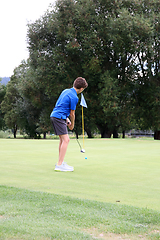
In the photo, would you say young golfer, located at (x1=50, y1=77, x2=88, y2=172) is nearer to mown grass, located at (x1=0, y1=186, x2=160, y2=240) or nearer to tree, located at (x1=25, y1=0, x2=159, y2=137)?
mown grass, located at (x1=0, y1=186, x2=160, y2=240)

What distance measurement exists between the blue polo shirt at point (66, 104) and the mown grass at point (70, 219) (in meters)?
3.25

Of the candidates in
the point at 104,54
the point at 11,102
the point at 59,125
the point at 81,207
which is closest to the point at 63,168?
the point at 59,125

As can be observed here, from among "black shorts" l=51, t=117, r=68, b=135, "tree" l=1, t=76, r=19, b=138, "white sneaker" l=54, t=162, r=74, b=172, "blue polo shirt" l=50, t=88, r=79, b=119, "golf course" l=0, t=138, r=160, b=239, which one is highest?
"tree" l=1, t=76, r=19, b=138

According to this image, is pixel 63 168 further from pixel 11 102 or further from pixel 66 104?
pixel 11 102

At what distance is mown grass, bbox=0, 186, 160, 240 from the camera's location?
2.77 meters

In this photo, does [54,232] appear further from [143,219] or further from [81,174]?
[81,174]

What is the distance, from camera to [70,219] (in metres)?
3.20

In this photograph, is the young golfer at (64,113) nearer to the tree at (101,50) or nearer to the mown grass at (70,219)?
the mown grass at (70,219)

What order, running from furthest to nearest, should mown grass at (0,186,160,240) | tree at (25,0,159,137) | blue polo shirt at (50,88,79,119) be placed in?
1. tree at (25,0,159,137)
2. blue polo shirt at (50,88,79,119)
3. mown grass at (0,186,160,240)

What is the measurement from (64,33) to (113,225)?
24.1 m

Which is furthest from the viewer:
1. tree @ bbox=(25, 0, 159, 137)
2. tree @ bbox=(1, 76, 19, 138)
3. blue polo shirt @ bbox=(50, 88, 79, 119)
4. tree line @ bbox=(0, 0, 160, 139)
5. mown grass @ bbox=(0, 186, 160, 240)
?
tree @ bbox=(1, 76, 19, 138)

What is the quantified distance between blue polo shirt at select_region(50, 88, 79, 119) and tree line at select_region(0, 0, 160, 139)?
16.4 meters

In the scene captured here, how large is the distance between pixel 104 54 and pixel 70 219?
941 inches

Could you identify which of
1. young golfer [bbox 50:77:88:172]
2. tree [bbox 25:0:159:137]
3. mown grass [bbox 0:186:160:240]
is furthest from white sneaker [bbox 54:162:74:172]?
tree [bbox 25:0:159:137]
